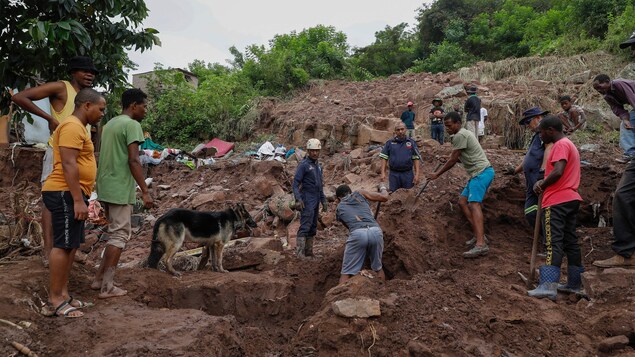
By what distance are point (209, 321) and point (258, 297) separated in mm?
1682

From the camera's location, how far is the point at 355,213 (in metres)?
5.75

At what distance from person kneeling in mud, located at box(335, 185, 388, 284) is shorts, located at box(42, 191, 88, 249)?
9.47 ft

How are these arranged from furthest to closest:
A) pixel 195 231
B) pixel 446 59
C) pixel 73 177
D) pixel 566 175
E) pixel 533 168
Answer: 1. pixel 446 59
2. pixel 533 168
3. pixel 195 231
4. pixel 566 175
5. pixel 73 177

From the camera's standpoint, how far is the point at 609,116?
1271 centimetres

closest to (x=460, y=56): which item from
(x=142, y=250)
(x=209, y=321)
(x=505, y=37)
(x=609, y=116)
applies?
(x=505, y=37)

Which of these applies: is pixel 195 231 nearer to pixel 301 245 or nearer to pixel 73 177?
pixel 301 245

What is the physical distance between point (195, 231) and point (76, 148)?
7.36 ft

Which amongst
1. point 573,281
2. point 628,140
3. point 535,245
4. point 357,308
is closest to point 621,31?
point 628,140

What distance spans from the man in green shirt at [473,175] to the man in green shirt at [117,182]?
3971 mm

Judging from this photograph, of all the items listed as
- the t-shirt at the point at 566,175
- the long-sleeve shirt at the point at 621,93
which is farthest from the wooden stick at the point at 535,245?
the long-sleeve shirt at the point at 621,93

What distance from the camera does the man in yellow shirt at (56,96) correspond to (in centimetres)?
434

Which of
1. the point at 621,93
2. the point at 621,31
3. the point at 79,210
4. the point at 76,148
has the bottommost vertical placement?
the point at 79,210

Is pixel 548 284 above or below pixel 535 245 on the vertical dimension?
below

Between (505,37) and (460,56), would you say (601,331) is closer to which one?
(460,56)
